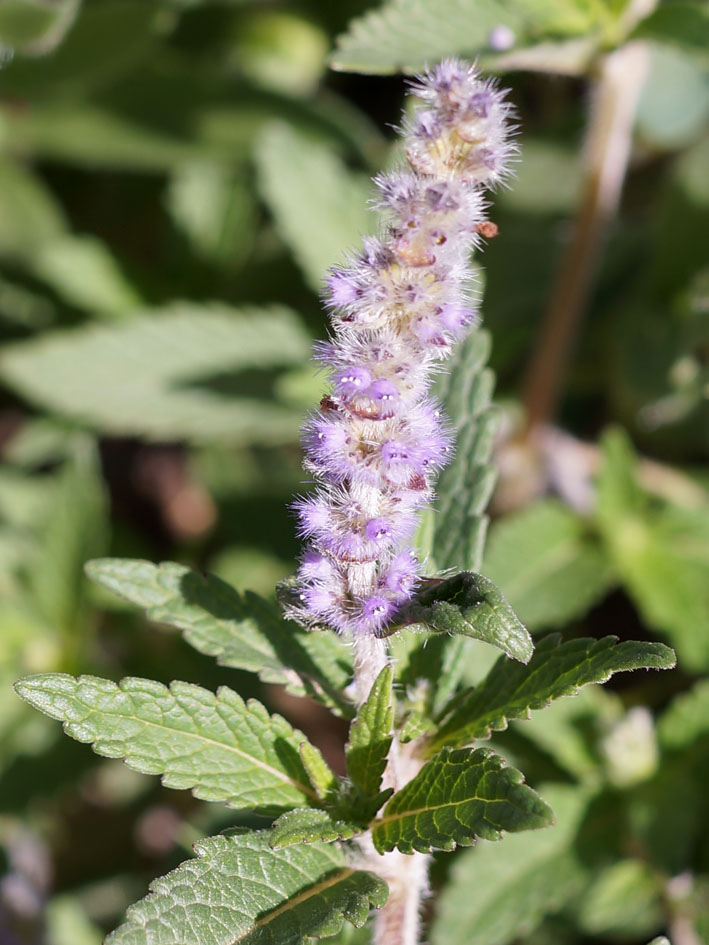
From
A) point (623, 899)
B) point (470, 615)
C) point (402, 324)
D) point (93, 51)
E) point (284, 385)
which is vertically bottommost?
point (623, 899)

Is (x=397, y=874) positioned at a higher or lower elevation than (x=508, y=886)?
higher

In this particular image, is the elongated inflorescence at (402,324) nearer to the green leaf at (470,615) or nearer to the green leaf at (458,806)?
the green leaf at (470,615)

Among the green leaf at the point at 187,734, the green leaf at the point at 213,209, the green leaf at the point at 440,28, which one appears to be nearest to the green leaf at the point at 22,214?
the green leaf at the point at 213,209

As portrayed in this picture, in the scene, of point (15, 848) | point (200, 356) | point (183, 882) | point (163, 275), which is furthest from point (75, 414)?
point (183, 882)

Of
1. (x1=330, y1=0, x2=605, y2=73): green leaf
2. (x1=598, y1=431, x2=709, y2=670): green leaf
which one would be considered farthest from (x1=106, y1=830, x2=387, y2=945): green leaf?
(x1=598, y1=431, x2=709, y2=670): green leaf

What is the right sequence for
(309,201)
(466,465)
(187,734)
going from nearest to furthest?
(187,734) < (466,465) < (309,201)

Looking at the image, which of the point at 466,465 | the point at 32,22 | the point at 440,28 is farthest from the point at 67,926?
the point at 440,28

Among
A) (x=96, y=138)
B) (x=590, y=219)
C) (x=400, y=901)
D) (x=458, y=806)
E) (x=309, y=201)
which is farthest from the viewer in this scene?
(x=96, y=138)

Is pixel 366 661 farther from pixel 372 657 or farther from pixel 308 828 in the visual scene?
pixel 308 828
